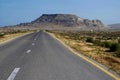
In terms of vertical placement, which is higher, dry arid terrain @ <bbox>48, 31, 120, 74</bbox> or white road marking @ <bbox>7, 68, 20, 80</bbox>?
white road marking @ <bbox>7, 68, 20, 80</bbox>

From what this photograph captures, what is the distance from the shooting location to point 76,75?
1070 centimetres

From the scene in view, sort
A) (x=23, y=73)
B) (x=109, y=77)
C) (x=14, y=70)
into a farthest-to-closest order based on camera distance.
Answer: (x=14, y=70) → (x=23, y=73) → (x=109, y=77)

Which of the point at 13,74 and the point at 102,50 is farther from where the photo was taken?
the point at 102,50

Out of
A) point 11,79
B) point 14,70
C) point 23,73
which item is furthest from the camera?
point 14,70

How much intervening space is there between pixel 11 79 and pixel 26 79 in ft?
1.55

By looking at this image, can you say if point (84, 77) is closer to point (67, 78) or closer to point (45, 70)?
point (67, 78)

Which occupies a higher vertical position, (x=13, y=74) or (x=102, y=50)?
(x=13, y=74)

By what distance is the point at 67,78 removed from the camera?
10.0 metres

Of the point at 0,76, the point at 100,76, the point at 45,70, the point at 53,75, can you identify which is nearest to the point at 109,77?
the point at 100,76

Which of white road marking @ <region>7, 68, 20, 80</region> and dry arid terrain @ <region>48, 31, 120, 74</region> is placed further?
dry arid terrain @ <region>48, 31, 120, 74</region>

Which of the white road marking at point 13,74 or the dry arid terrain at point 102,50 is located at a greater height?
the white road marking at point 13,74

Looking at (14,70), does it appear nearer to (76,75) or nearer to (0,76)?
(0,76)

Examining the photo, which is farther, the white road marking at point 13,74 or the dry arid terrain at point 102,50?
the dry arid terrain at point 102,50

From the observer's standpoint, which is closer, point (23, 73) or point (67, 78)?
point (67, 78)
